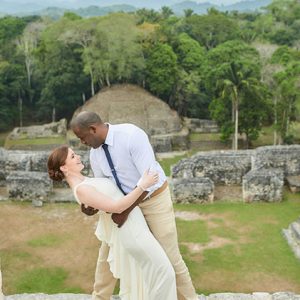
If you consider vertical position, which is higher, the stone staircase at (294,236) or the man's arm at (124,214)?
the man's arm at (124,214)

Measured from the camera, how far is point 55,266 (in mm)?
11922

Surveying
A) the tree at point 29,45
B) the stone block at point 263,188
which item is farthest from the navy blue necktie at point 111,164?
the tree at point 29,45

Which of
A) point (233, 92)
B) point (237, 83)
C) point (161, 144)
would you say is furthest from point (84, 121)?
point (161, 144)

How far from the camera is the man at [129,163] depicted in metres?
4.30

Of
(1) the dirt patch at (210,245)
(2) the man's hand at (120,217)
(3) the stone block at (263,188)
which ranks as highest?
(2) the man's hand at (120,217)

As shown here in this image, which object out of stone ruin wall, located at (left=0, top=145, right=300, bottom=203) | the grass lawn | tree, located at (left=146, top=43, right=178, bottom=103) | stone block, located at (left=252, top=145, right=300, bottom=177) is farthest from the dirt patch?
tree, located at (left=146, top=43, right=178, bottom=103)

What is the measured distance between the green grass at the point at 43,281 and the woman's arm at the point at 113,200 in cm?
708

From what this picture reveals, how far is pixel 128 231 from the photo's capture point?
14.1 ft

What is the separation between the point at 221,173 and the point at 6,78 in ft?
65.2

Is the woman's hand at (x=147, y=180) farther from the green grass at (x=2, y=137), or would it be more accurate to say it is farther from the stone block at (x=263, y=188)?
the green grass at (x=2, y=137)

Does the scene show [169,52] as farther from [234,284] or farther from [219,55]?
[234,284]

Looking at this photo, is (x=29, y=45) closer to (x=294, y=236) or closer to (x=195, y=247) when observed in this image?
(x=195, y=247)

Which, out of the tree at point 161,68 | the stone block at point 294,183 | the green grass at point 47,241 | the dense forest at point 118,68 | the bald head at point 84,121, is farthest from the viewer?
the tree at point 161,68

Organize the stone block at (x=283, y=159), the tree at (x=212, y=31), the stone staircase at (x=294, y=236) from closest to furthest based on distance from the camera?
the stone staircase at (x=294, y=236), the stone block at (x=283, y=159), the tree at (x=212, y=31)
